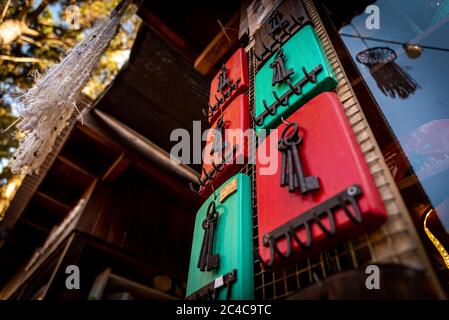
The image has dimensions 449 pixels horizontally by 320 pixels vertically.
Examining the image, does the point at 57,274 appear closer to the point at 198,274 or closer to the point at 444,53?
the point at 198,274

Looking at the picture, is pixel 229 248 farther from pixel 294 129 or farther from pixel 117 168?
pixel 117 168

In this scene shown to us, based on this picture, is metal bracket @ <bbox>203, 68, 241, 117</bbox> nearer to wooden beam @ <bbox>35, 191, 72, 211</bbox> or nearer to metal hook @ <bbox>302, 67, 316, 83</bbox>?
metal hook @ <bbox>302, 67, 316, 83</bbox>

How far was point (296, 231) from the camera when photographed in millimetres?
1515

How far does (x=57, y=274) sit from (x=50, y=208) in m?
3.94

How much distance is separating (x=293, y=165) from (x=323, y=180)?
0.85ft

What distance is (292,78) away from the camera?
2.41 metres

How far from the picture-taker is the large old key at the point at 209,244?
1934 millimetres

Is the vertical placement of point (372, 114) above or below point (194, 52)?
below

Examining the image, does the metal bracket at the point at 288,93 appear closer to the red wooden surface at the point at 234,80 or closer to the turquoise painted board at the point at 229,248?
the turquoise painted board at the point at 229,248

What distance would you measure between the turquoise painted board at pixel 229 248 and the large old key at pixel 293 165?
480mm

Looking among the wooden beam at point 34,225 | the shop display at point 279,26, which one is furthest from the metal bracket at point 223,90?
the wooden beam at point 34,225

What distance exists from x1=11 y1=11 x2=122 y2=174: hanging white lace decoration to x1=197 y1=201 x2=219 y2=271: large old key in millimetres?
1761

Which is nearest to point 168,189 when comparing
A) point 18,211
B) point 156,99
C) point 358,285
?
→ point 156,99

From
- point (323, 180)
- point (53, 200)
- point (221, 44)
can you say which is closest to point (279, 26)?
point (221, 44)
